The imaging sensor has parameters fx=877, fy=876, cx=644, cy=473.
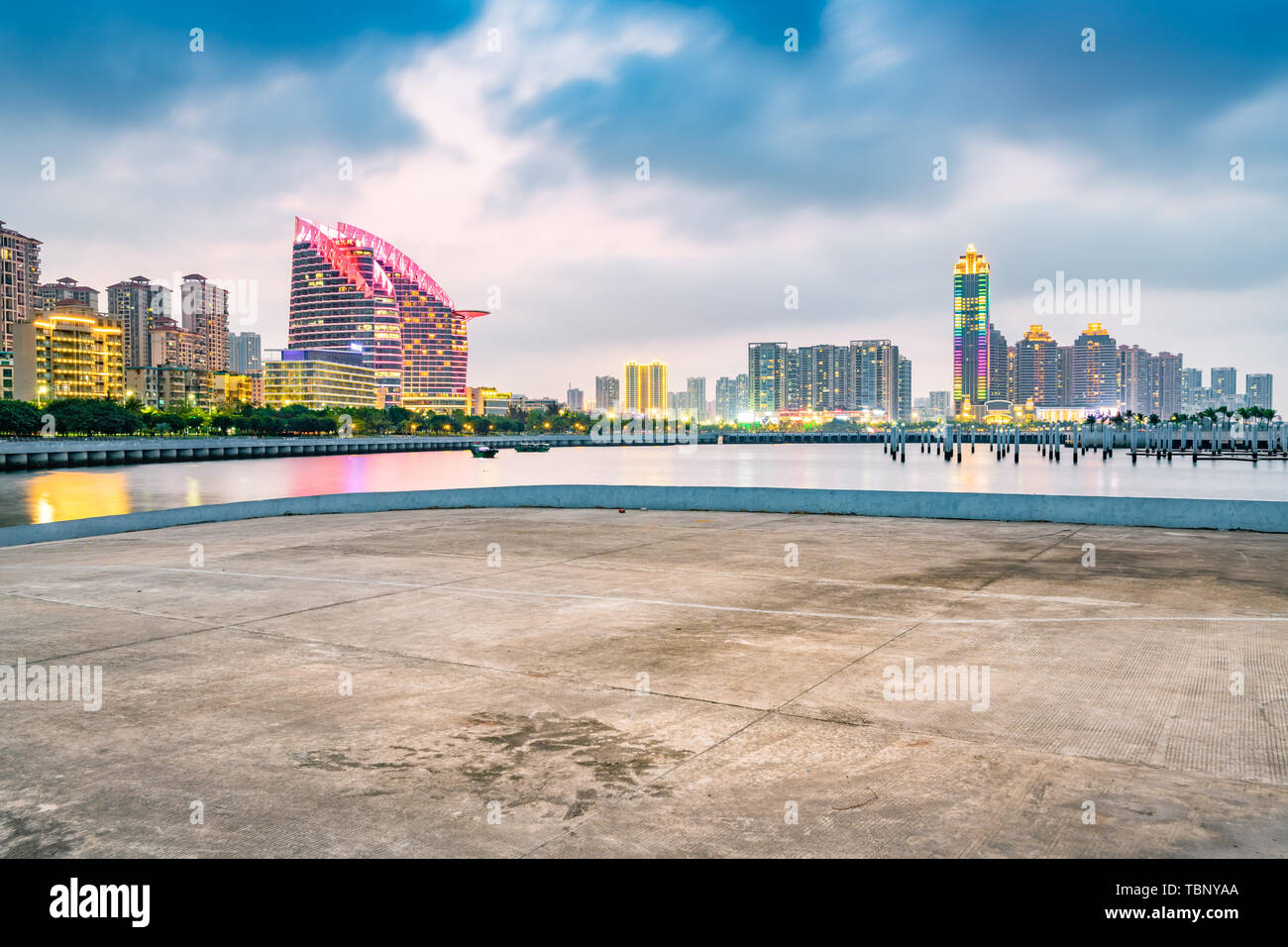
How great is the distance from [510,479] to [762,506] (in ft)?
271

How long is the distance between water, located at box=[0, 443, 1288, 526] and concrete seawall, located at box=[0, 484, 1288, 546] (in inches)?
1349

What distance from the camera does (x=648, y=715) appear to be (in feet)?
23.1

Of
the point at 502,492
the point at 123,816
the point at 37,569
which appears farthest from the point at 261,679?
the point at 502,492

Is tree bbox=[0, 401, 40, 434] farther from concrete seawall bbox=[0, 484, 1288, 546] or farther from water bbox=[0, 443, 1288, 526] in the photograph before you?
concrete seawall bbox=[0, 484, 1288, 546]

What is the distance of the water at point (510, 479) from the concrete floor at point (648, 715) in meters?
48.4

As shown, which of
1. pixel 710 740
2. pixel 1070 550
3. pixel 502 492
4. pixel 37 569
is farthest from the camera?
pixel 502 492

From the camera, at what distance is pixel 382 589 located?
43.5ft

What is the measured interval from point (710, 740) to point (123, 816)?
3770 mm

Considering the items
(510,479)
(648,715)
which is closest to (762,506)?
(648,715)

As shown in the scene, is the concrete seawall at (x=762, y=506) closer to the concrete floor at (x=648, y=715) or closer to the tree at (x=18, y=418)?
the concrete floor at (x=648, y=715)

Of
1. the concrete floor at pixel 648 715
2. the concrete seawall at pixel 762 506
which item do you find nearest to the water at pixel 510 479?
the concrete seawall at pixel 762 506
